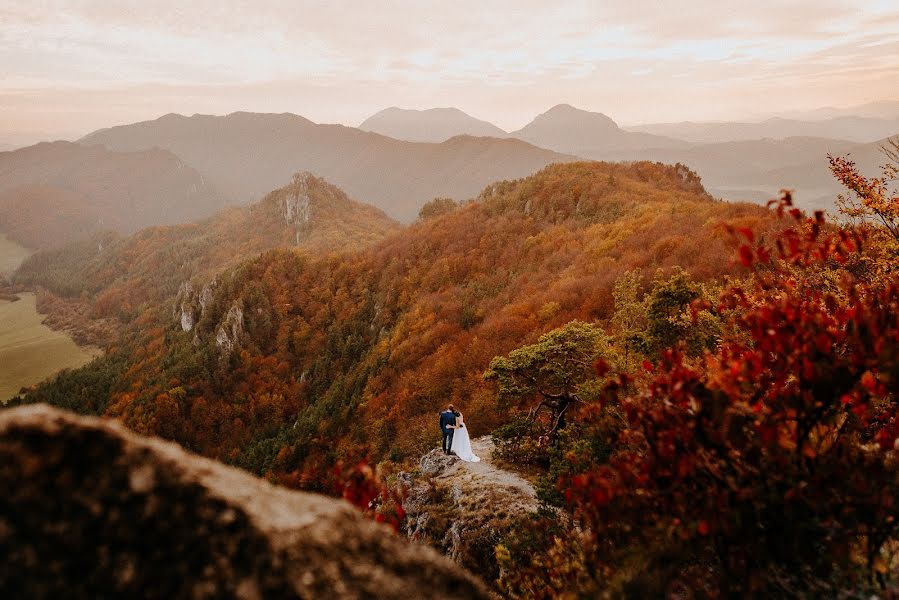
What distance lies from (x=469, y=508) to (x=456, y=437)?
12.8ft

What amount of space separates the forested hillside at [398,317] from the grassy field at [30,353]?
32.1 meters

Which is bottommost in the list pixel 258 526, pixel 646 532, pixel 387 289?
pixel 387 289

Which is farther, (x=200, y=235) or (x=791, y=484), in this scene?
(x=200, y=235)

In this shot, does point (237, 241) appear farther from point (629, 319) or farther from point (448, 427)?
point (629, 319)

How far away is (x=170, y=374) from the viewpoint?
7681 cm

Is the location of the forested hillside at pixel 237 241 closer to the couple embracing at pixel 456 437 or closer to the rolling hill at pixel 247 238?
the rolling hill at pixel 247 238

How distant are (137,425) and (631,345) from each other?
72.4 meters

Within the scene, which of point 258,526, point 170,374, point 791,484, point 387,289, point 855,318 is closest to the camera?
point 258,526

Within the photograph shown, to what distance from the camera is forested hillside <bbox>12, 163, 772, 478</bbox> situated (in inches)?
1141

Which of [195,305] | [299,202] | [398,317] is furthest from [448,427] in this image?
[299,202]

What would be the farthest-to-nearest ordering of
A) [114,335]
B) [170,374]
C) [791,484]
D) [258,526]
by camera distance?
[114,335] → [170,374] → [791,484] → [258,526]

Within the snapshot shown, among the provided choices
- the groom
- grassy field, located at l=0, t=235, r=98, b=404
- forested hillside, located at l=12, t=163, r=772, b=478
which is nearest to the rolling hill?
grassy field, located at l=0, t=235, r=98, b=404

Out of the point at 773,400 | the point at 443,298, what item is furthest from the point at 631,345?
the point at 443,298

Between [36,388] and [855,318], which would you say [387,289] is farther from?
[36,388]
